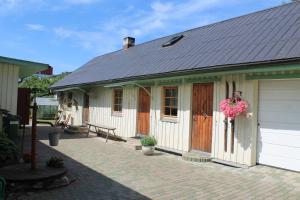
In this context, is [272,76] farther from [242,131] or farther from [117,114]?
[117,114]

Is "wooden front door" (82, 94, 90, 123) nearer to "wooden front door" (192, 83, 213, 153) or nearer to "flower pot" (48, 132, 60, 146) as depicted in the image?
"wooden front door" (192, 83, 213, 153)

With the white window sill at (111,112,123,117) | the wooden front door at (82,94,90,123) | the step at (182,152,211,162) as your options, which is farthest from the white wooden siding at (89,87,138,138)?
the step at (182,152,211,162)

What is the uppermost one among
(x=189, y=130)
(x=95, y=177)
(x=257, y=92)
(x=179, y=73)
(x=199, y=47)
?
(x=199, y=47)

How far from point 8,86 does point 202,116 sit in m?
5.96

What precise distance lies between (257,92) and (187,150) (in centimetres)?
308

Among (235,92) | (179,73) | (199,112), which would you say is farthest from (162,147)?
(235,92)

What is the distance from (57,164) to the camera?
6.91 meters

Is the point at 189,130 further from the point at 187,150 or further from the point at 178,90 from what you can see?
the point at 178,90

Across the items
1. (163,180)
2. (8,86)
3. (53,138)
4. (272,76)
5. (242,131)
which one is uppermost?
(272,76)

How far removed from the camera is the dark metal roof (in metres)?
8.48

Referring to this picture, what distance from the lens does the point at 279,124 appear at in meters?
8.25

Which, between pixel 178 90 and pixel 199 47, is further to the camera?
pixel 199 47

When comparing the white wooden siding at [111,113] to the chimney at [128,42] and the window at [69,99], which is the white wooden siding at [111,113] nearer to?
the window at [69,99]

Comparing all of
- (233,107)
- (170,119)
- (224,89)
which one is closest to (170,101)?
(170,119)
